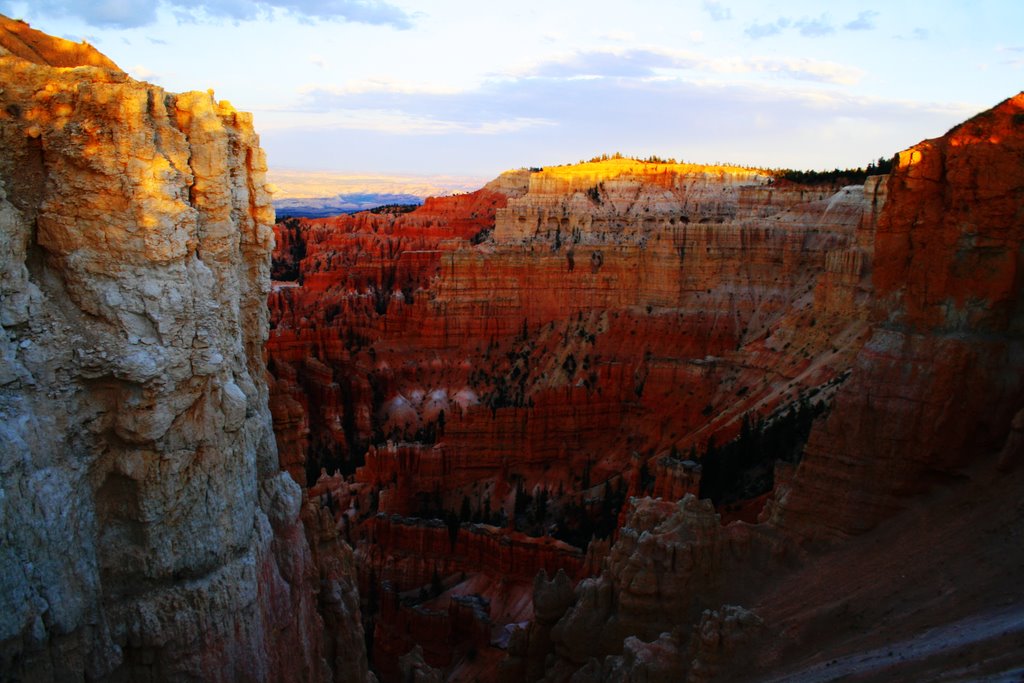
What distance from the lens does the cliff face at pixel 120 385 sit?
7.53 meters

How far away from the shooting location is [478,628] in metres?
21.9

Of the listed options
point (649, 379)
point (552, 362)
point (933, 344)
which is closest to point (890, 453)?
point (933, 344)

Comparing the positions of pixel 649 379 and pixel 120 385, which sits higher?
pixel 120 385

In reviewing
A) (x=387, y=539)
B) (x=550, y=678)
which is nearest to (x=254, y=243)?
(x=550, y=678)

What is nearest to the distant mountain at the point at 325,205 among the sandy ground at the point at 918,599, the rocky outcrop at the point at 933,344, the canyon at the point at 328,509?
the canyon at the point at 328,509

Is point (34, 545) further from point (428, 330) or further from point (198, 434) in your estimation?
point (428, 330)

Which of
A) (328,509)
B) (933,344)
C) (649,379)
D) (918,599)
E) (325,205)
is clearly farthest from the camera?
(325,205)

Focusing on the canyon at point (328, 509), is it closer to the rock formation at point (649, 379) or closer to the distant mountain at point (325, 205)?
the rock formation at point (649, 379)

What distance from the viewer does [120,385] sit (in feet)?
27.0

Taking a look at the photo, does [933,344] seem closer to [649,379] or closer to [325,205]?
[649,379]

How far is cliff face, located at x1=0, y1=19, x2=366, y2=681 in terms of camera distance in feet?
24.7

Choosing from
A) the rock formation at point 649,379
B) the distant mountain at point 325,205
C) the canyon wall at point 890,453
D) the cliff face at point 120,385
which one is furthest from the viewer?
the distant mountain at point 325,205

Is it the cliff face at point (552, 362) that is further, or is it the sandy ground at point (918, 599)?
the cliff face at point (552, 362)

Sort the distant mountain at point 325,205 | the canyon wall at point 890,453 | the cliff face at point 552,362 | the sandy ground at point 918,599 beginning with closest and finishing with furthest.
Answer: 1. the sandy ground at point 918,599
2. the canyon wall at point 890,453
3. the cliff face at point 552,362
4. the distant mountain at point 325,205
